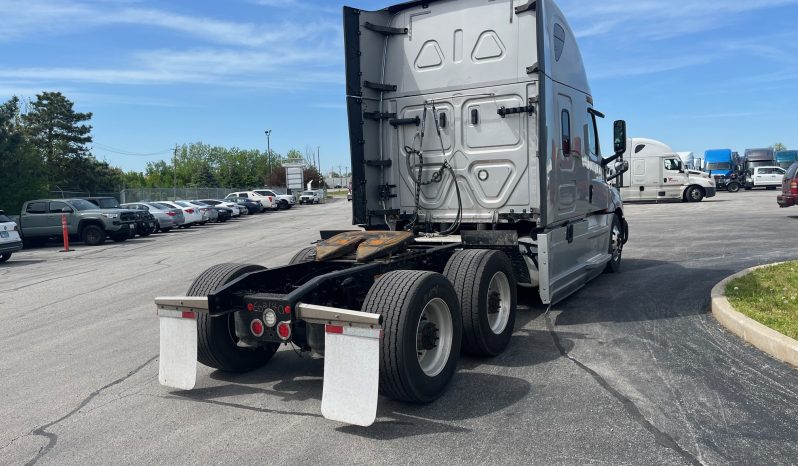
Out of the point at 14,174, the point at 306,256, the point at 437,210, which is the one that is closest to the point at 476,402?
the point at 306,256

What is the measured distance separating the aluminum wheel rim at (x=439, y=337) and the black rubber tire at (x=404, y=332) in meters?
0.07

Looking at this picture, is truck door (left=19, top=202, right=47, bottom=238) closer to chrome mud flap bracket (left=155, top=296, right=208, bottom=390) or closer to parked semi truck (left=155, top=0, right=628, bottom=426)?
parked semi truck (left=155, top=0, right=628, bottom=426)

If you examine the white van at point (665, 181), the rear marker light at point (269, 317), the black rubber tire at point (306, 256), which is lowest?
the rear marker light at point (269, 317)

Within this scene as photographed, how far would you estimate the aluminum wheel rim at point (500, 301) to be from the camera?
19.1 ft

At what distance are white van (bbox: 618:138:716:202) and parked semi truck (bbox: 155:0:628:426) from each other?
2393cm

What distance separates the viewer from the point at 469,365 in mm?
5395

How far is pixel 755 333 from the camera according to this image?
A: 5625 millimetres

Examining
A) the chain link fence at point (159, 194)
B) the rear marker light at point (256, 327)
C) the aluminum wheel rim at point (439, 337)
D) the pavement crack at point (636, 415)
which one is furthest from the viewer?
the chain link fence at point (159, 194)

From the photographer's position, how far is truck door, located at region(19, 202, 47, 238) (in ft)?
74.2

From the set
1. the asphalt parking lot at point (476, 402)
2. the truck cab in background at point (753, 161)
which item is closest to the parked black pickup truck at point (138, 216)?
the asphalt parking lot at point (476, 402)

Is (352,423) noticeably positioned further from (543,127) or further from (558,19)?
(558,19)

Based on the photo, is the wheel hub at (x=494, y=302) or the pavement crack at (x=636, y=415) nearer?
the pavement crack at (x=636, y=415)

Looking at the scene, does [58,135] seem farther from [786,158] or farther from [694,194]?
[786,158]

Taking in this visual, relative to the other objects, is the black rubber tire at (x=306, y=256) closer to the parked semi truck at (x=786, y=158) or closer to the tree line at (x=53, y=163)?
the tree line at (x=53, y=163)
